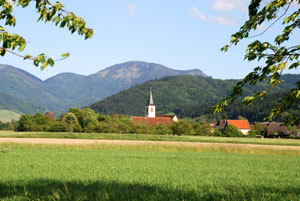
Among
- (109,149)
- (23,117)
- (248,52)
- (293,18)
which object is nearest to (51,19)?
(248,52)

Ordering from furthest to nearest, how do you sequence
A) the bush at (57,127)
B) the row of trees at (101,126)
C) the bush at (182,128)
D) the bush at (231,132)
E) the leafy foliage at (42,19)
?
1. the bush at (182,128)
2. the bush at (231,132)
3. the row of trees at (101,126)
4. the bush at (57,127)
5. the leafy foliage at (42,19)

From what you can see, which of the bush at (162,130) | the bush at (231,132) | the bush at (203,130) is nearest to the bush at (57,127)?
the bush at (162,130)

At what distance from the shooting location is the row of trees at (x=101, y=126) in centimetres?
9600

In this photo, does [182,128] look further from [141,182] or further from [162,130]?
[141,182]

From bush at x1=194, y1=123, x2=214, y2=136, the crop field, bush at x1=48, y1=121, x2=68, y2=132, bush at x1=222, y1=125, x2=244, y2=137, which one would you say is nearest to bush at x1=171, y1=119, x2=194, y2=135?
bush at x1=194, y1=123, x2=214, y2=136

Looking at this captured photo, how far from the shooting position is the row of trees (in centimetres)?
9600

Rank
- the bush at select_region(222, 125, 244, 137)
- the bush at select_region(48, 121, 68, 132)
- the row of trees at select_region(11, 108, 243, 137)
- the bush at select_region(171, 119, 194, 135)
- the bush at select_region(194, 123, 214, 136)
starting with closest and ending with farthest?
the bush at select_region(48, 121, 68, 132)
the row of trees at select_region(11, 108, 243, 137)
the bush at select_region(222, 125, 244, 137)
the bush at select_region(171, 119, 194, 135)
the bush at select_region(194, 123, 214, 136)

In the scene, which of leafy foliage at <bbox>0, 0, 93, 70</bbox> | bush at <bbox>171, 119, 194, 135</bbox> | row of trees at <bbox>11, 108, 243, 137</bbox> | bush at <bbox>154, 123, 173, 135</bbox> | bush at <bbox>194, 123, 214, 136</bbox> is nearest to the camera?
leafy foliage at <bbox>0, 0, 93, 70</bbox>

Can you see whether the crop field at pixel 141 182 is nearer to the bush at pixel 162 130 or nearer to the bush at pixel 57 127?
the bush at pixel 57 127

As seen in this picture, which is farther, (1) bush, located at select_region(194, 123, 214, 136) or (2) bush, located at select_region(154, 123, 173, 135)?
(1) bush, located at select_region(194, 123, 214, 136)

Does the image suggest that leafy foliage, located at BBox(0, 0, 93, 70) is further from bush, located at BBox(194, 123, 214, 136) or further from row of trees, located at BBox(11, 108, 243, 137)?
bush, located at BBox(194, 123, 214, 136)

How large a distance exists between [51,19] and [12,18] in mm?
741

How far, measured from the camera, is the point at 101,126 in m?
95.4

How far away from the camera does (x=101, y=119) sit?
4294 inches
